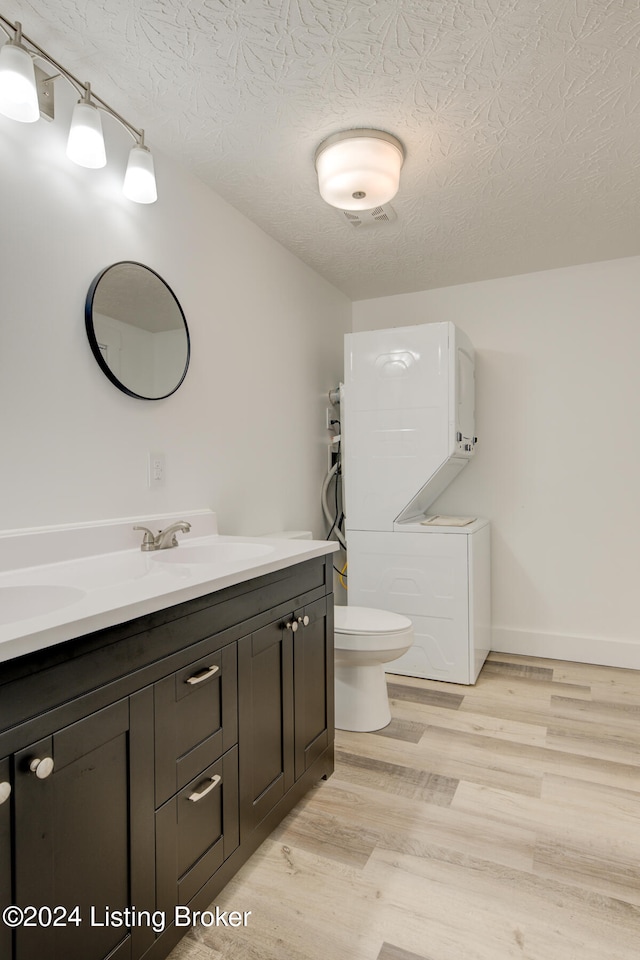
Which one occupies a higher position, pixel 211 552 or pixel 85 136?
pixel 85 136

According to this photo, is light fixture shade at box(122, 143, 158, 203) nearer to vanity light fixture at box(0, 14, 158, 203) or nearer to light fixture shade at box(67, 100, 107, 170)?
vanity light fixture at box(0, 14, 158, 203)

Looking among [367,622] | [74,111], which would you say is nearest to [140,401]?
[74,111]

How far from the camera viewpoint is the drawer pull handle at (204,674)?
1304mm

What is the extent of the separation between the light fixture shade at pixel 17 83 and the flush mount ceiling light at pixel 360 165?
1006mm

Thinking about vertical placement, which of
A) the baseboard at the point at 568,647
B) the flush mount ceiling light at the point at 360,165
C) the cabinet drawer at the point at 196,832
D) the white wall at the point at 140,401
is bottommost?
the baseboard at the point at 568,647

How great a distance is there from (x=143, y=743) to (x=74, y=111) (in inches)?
66.5

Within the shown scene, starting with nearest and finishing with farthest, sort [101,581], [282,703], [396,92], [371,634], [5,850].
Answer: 1. [5,850]
2. [101,581]
3. [282,703]
4. [396,92]
5. [371,634]

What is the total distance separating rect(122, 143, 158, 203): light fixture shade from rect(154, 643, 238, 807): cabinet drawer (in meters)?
1.47

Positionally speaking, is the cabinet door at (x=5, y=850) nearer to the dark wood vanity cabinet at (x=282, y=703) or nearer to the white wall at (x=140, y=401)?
the dark wood vanity cabinet at (x=282, y=703)

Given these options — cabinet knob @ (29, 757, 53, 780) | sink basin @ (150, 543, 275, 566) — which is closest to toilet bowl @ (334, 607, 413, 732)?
sink basin @ (150, 543, 275, 566)

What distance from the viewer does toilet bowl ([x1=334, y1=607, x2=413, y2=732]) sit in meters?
2.35

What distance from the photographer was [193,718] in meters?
1.31

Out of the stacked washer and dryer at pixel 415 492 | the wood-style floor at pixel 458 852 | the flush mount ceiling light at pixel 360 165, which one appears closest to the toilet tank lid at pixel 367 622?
the stacked washer and dryer at pixel 415 492

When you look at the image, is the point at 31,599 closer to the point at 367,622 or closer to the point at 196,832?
the point at 196,832
